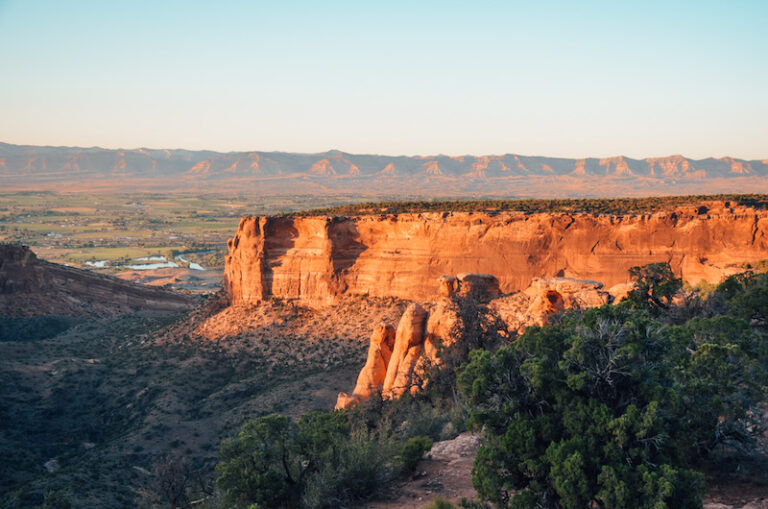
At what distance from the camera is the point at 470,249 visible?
33.6 metres

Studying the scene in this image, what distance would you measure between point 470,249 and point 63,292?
38.7 m

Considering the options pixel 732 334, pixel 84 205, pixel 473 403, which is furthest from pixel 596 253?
pixel 84 205

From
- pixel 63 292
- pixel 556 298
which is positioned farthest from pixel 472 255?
pixel 63 292

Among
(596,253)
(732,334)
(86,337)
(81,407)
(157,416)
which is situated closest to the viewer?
(732,334)

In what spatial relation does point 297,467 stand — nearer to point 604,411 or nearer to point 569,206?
point 604,411

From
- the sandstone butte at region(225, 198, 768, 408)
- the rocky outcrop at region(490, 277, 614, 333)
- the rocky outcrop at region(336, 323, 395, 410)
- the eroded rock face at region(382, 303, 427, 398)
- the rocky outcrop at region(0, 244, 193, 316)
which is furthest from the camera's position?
the rocky outcrop at region(0, 244, 193, 316)

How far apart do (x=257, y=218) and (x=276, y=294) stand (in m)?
4.98

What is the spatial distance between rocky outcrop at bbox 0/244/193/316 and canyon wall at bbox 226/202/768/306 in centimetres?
2013

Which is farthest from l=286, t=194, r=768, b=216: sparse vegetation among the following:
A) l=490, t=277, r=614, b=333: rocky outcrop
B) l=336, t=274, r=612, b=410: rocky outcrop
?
l=336, t=274, r=612, b=410: rocky outcrop

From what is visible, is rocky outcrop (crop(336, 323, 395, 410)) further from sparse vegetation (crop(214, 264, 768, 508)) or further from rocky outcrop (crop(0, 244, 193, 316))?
rocky outcrop (crop(0, 244, 193, 316))

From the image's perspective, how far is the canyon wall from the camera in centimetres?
3058

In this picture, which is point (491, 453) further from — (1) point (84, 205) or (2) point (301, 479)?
(1) point (84, 205)

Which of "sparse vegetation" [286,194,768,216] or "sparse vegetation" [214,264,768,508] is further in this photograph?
"sparse vegetation" [286,194,768,216]

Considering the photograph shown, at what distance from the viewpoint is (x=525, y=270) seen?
3266 cm
